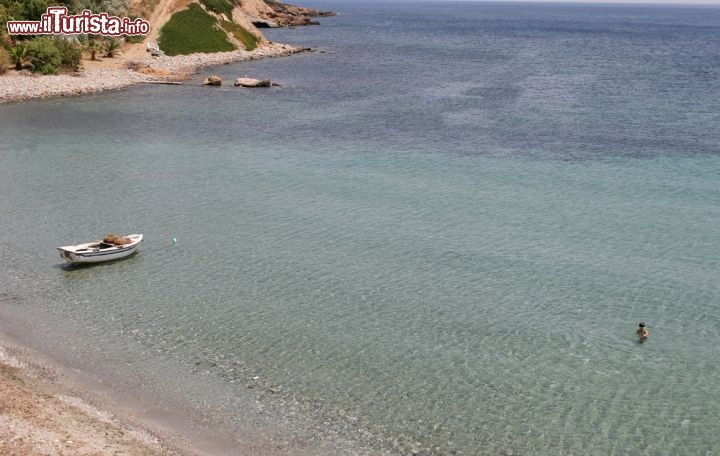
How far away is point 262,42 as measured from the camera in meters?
133

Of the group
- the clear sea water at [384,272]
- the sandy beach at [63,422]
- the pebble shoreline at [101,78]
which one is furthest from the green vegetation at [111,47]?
the sandy beach at [63,422]

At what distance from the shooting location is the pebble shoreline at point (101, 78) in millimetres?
79062

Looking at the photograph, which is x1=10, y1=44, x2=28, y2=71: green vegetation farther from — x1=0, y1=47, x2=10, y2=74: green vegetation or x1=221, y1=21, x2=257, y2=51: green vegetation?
x1=221, y1=21, x2=257, y2=51: green vegetation

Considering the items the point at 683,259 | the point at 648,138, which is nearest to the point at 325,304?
the point at 683,259

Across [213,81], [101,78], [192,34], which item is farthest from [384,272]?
[192,34]

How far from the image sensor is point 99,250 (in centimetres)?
3569

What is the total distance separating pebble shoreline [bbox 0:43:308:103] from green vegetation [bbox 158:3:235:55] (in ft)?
6.09

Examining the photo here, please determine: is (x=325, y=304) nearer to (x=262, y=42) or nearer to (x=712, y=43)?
(x=262, y=42)

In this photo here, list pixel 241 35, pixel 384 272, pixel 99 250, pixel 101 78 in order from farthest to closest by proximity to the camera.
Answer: pixel 241 35 < pixel 101 78 < pixel 99 250 < pixel 384 272

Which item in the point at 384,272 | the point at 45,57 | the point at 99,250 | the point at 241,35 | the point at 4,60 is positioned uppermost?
the point at 241,35

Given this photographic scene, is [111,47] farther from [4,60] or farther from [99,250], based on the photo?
[99,250]

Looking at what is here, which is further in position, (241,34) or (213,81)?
(241,34)

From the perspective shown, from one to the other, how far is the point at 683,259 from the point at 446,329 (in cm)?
1538

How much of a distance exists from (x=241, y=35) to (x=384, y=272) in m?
102
